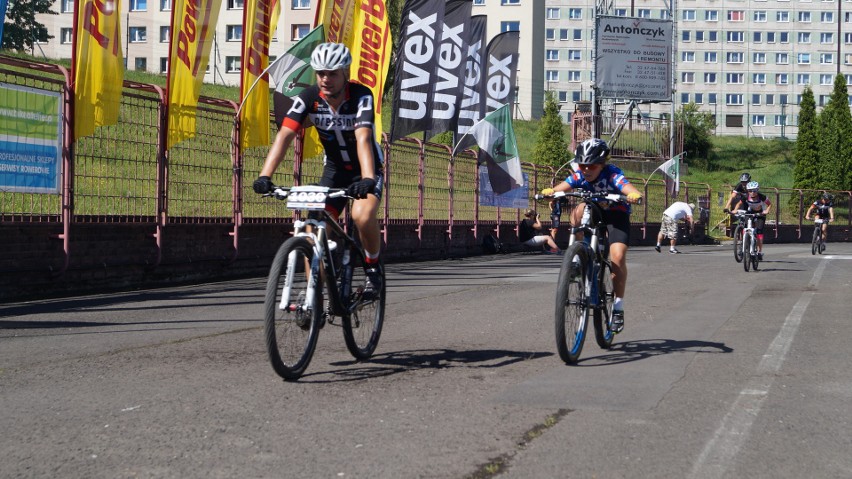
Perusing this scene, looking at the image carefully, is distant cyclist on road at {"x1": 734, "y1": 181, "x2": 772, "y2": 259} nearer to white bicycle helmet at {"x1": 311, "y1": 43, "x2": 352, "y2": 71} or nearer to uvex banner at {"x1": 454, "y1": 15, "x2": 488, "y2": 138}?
uvex banner at {"x1": 454, "y1": 15, "x2": 488, "y2": 138}

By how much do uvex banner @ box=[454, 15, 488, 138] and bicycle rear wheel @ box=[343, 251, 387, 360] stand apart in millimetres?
14843

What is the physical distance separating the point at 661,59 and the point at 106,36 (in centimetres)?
4510

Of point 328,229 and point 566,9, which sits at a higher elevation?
point 566,9

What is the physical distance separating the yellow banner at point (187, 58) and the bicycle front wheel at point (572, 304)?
8040 mm

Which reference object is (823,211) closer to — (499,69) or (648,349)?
(499,69)

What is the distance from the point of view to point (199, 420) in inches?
200

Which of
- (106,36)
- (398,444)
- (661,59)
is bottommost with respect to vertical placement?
(398,444)

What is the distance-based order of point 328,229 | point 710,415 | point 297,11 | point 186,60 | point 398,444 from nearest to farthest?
1. point 398,444
2. point 710,415
3. point 328,229
4. point 186,60
5. point 297,11

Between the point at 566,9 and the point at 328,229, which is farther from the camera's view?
the point at 566,9

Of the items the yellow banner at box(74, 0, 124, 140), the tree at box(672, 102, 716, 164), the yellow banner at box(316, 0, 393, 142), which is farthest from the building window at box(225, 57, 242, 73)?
the yellow banner at box(74, 0, 124, 140)

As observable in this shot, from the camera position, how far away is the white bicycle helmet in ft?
20.7

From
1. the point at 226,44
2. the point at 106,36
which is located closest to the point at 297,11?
the point at 226,44

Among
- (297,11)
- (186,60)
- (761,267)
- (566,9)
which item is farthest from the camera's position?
Result: (566,9)

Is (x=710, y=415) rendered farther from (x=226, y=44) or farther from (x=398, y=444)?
(x=226, y=44)
